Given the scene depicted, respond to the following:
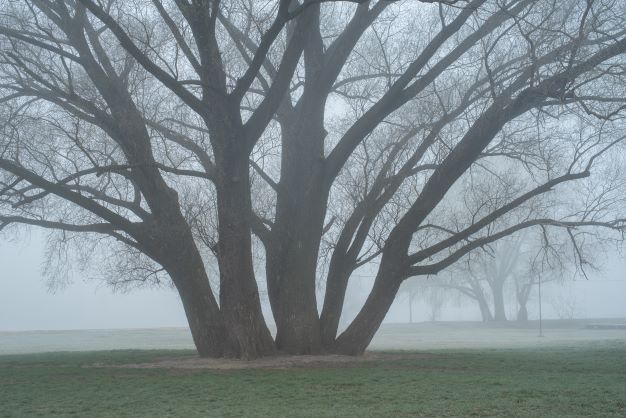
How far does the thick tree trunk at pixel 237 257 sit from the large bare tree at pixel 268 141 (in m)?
0.03

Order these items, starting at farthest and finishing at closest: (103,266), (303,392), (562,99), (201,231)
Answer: (103,266) → (201,231) → (562,99) → (303,392)

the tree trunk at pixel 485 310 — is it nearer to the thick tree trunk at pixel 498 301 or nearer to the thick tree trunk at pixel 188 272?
the thick tree trunk at pixel 498 301

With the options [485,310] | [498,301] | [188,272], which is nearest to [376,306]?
[188,272]

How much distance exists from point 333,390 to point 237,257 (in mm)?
4731

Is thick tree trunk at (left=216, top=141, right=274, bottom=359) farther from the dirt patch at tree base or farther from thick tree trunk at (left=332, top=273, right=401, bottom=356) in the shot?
thick tree trunk at (left=332, top=273, right=401, bottom=356)

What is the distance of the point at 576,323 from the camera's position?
57.9 meters

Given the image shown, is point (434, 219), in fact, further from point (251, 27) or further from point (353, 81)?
point (251, 27)

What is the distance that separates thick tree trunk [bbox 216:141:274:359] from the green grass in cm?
178

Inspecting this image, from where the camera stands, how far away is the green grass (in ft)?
26.0

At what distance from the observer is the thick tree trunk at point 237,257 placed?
1366cm

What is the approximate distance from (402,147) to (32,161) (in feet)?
27.3

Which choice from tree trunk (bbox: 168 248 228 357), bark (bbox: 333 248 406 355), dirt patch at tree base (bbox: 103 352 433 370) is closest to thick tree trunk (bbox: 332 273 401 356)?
bark (bbox: 333 248 406 355)

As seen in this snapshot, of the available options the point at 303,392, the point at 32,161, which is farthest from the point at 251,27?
the point at 303,392

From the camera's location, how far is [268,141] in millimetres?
17234
